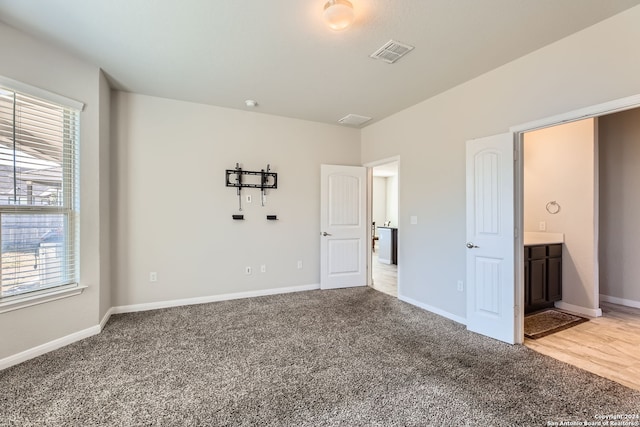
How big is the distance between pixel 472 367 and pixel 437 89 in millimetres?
2936

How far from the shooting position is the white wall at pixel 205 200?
→ 3.71 m

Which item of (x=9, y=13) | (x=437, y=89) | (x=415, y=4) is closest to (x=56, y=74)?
(x=9, y=13)

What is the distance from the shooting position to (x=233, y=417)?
1.78 metres

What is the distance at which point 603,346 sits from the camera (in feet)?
9.04

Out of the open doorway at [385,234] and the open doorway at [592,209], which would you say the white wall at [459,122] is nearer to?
the open doorway at [385,234]

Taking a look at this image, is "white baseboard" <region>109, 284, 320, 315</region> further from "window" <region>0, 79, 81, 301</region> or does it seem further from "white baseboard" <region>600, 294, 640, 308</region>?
"white baseboard" <region>600, 294, 640, 308</region>

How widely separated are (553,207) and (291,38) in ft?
13.3

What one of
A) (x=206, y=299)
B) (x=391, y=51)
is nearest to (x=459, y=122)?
(x=391, y=51)

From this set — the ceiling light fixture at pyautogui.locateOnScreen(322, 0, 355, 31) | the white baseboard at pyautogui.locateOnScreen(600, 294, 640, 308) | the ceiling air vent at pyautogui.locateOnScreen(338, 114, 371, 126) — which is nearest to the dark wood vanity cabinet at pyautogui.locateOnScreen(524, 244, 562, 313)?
the white baseboard at pyautogui.locateOnScreen(600, 294, 640, 308)

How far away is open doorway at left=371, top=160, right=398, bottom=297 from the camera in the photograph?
17.4 ft

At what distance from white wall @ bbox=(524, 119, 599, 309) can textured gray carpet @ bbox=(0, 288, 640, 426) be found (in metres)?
1.85

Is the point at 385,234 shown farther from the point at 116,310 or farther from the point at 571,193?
the point at 116,310

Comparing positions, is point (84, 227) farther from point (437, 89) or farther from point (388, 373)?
point (437, 89)

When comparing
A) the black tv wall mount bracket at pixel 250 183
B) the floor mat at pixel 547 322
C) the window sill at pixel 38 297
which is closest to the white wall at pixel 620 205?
the floor mat at pixel 547 322
